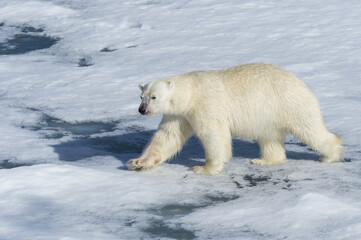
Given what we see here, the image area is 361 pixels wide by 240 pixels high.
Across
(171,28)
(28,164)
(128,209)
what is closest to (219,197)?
(128,209)

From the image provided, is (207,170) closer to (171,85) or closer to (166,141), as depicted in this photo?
(166,141)

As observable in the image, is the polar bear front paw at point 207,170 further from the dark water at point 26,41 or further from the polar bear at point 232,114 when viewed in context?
the dark water at point 26,41

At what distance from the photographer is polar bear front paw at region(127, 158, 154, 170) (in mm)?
5234

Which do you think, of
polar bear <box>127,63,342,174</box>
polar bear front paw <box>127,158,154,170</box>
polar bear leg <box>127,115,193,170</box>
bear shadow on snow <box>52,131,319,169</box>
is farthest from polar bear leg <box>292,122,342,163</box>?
polar bear front paw <box>127,158,154,170</box>

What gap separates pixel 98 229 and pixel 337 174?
1.91m

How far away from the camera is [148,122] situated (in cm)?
651

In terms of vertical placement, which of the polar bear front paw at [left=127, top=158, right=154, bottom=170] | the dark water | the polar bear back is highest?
the dark water

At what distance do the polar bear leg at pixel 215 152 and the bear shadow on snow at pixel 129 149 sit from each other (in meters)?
0.33

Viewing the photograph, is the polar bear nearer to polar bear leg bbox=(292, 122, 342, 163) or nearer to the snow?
polar bear leg bbox=(292, 122, 342, 163)

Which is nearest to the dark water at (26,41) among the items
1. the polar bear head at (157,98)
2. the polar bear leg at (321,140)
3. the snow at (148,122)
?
the snow at (148,122)

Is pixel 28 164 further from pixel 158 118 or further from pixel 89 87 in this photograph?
pixel 89 87

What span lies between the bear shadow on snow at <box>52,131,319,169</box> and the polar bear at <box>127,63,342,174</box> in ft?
0.81

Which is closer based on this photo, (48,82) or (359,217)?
(359,217)

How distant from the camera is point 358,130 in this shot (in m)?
5.88
